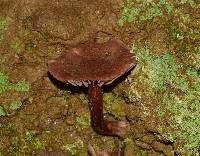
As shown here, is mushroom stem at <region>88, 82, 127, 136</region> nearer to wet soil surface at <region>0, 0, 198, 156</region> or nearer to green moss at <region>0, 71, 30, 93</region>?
wet soil surface at <region>0, 0, 198, 156</region>

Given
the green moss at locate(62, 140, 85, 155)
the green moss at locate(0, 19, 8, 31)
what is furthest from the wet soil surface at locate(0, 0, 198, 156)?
the green moss at locate(0, 19, 8, 31)

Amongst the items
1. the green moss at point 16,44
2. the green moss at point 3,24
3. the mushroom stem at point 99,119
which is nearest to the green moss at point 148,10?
the mushroom stem at point 99,119

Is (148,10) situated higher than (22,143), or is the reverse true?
(148,10)

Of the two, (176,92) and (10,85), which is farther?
(10,85)

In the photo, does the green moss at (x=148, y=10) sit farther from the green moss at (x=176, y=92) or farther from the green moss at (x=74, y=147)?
the green moss at (x=74, y=147)

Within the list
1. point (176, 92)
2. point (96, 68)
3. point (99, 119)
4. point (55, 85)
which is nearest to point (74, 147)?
point (99, 119)

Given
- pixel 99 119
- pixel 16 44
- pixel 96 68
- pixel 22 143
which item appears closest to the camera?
pixel 96 68

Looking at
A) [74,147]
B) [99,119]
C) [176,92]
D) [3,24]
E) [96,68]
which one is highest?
[3,24]

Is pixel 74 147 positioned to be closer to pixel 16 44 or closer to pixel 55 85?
pixel 55 85

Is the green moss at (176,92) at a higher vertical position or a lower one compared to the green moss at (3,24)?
lower
